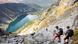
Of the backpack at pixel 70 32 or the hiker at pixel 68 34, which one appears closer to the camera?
the hiker at pixel 68 34

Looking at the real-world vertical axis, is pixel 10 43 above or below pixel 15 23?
below

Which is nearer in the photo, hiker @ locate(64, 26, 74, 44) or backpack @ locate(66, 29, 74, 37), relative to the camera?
hiker @ locate(64, 26, 74, 44)

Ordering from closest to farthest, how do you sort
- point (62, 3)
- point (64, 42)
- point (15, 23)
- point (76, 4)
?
point (64, 42) < point (76, 4) < point (62, 3) < point (15, 23)

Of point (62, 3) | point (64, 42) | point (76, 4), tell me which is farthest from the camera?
point (62, 3)

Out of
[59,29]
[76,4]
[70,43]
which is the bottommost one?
[70,43]

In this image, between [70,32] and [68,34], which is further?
[70,32]

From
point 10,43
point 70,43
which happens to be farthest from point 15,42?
point 70,43

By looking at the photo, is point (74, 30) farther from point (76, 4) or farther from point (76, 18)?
→ point (76, 4)

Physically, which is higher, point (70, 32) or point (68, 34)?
point (70, 32)

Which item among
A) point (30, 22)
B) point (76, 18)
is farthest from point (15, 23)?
point (76, 18)

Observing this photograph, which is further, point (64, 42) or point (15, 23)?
point (15, 23)
